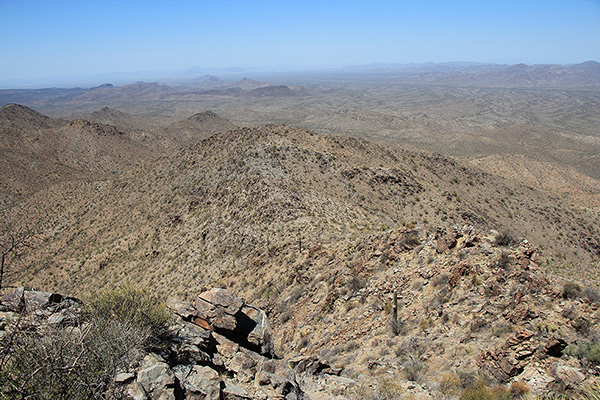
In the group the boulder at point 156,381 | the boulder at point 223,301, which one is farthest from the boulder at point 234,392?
the boulder at point 223,301

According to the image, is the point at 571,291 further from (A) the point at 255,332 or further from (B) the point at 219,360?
(B) the point at 219,360

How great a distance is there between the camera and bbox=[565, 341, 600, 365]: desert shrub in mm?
6637

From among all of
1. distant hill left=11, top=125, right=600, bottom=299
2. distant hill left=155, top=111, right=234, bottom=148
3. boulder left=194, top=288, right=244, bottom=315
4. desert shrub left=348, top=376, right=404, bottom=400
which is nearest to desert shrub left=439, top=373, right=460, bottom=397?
desert shrub left=348, top=376, right=404, bottom=400

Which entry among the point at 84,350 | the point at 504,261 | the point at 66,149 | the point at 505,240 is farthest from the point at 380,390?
the point at 66,149

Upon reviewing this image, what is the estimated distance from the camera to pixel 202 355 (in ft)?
25.9

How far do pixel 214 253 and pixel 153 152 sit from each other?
72.9 meters

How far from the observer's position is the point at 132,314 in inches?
315

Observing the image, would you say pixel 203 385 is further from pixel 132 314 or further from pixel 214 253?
pixel 214 253

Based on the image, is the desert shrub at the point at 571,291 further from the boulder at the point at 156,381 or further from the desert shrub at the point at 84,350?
the desert shrub at the point at 84,350

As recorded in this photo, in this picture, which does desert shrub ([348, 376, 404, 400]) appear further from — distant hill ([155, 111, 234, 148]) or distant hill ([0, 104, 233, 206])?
distant hill ([155, 111, 234, 148])

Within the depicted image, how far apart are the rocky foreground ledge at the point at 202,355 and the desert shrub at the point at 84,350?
302 millimetres

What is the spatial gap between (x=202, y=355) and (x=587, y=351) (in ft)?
27.8

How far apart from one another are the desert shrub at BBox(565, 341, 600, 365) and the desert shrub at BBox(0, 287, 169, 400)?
914 cm

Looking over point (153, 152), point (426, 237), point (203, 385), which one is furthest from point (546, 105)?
point (203, 385)
